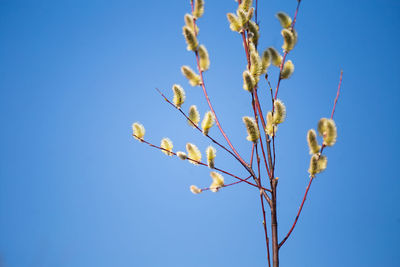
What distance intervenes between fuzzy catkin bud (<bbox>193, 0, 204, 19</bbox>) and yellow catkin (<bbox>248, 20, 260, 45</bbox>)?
223 millimetres

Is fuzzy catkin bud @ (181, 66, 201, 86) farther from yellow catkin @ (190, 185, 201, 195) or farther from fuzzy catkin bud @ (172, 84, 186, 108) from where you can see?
yellow catkin @ (190, 185, 201, 195)

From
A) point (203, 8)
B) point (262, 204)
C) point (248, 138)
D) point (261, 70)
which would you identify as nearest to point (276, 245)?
point (262, 204)

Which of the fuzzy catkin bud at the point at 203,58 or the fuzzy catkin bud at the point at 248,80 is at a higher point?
the fuzzy catkin bud at the point at 203,58

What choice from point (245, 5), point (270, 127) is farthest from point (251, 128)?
point (245, 5)

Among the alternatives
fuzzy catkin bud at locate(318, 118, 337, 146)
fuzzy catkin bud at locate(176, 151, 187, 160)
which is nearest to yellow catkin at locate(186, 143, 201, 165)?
fuzzy catkin bud at locate(176, 151, 187, 160)

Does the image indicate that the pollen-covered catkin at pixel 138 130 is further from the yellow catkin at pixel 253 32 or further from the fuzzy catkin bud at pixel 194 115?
the yellow catkin at pixel 253 32

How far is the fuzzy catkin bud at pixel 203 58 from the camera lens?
103 centimetres

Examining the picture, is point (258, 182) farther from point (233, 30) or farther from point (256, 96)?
point (233, 30)

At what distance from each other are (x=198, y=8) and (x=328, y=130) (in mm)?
741

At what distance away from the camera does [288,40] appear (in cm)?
100

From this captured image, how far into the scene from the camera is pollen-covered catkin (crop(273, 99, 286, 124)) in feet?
3.19

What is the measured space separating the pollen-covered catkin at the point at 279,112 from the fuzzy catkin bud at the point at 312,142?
165 millimetres

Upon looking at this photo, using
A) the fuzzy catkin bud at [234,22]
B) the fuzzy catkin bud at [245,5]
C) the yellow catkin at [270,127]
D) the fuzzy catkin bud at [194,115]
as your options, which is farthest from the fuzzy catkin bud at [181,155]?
the fuzzy catkin bud at [245,5]

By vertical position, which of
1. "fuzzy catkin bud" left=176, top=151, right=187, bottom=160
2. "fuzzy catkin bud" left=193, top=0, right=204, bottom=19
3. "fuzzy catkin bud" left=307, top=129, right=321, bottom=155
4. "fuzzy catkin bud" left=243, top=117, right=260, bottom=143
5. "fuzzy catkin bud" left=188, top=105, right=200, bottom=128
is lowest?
"fuzzy catkin bud" left=307, top=129, right=321, bottom=155
